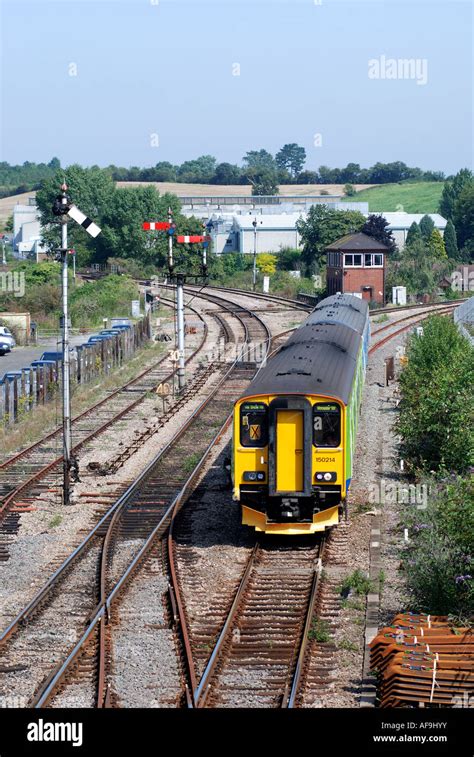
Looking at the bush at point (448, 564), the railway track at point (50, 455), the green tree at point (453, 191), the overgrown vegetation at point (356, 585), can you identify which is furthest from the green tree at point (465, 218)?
the bush at point (448, 564)

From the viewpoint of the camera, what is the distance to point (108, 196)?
4003 inches

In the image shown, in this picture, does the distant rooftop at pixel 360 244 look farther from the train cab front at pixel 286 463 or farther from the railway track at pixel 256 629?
the train cab front at pixel 286 463

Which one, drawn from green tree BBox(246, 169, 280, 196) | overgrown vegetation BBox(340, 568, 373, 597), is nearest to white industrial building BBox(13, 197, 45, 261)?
green tree BBox(246, 169, 280, 196)

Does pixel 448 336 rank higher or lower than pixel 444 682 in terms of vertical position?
higher

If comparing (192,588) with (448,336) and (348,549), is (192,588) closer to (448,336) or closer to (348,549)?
(348,549)

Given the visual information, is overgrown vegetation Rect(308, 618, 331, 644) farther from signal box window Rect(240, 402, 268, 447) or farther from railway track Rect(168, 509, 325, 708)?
signal box window Rect(240, 402, 268, 447)

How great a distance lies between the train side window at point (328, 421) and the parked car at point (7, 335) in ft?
94.0

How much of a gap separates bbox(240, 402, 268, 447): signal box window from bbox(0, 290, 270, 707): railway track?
2344 mm

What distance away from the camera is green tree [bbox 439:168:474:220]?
412 feet

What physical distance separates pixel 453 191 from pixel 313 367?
115 metres
